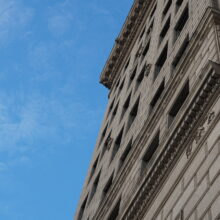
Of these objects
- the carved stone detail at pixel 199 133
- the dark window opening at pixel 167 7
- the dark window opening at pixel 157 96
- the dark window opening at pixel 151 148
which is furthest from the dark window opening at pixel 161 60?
the carved stone detail at pixel 199 133

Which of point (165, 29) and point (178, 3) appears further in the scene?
point (165, 29)

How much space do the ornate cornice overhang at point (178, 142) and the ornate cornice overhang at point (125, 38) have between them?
28384 mm

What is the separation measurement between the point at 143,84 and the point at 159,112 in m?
8.66

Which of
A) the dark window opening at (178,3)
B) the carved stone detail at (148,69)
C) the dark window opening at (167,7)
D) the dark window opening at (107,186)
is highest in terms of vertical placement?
the dark window opening at (167,7)

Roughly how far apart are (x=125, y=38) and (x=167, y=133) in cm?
2791

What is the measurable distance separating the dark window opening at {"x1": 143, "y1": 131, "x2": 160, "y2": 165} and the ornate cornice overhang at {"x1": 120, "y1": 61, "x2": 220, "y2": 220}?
131 inches

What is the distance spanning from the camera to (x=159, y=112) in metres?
21.1

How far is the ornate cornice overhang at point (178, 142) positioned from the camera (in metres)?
15.8

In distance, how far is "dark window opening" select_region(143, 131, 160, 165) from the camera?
67.0 feet

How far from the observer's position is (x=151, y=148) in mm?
20703

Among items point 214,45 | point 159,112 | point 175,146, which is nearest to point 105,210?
point 159,112

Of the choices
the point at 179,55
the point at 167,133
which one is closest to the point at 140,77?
the point at 179,55

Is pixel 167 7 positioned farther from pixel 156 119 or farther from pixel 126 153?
pixel 156 119

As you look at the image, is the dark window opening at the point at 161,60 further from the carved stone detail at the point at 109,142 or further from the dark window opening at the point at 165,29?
the carved stone detail at the point at 109,142
